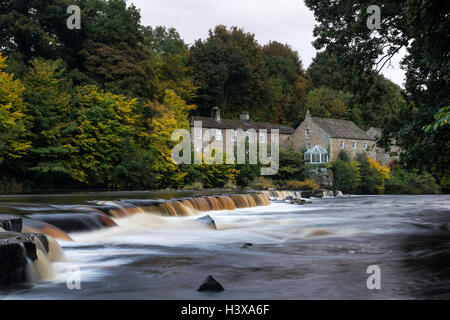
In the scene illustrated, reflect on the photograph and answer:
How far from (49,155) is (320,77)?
67.6 m

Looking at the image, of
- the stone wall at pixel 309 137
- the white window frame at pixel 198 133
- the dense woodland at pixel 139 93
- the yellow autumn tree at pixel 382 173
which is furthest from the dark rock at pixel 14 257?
the stone wall at pixel 309 137

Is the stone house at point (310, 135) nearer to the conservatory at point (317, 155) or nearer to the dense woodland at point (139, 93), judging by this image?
the conservatory at point (317, 155)

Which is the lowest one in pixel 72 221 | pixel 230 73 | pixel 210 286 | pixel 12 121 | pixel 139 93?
pixel 210 286

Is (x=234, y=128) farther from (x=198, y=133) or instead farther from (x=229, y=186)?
(x=229, y=186)

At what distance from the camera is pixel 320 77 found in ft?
292

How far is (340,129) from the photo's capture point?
199 ft

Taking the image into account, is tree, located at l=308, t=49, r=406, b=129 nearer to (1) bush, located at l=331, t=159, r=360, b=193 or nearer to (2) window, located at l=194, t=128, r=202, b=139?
(1) bush, located at l=331, t=159, r=360, b=193

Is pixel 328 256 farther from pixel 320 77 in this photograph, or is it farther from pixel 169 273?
pixel 320 77

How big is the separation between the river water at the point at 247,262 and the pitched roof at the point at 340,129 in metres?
43.2

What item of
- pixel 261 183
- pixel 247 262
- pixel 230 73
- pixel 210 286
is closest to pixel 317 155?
pixel 261 183

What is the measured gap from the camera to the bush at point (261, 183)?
44003mm

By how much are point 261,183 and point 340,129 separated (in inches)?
812
